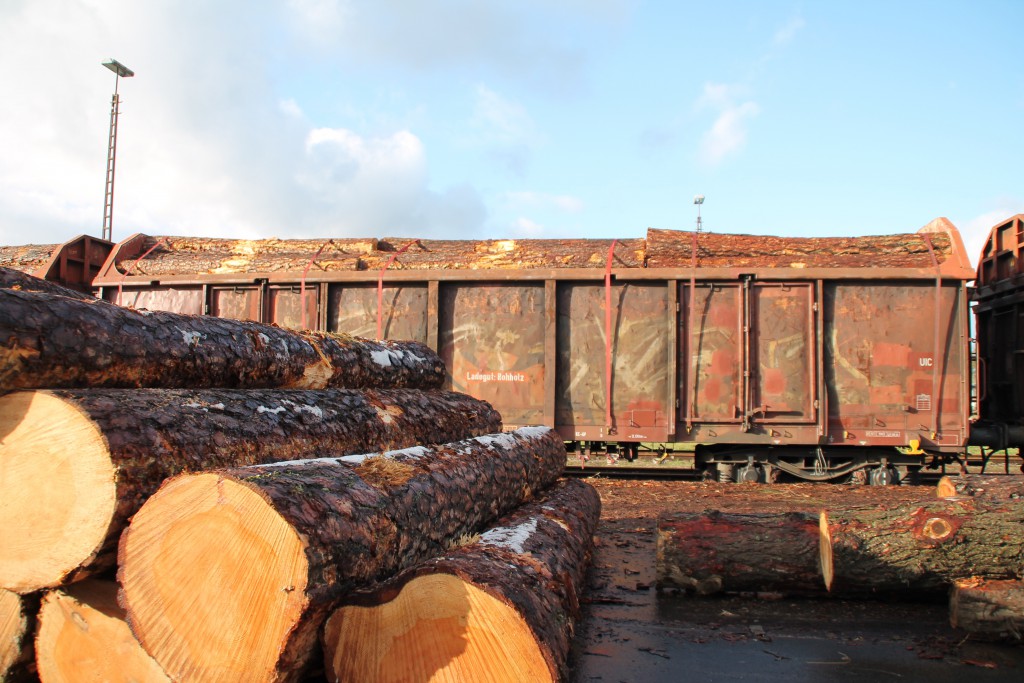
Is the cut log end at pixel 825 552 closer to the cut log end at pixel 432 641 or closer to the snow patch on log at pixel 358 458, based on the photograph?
the snow patch on log at pixel 358 458

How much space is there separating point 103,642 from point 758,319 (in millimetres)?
7180

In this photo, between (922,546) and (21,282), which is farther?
(922,546)

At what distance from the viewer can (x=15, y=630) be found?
2424 millimetres

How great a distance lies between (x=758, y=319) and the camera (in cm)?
793

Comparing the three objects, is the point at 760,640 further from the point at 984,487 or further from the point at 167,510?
the point at 167,510

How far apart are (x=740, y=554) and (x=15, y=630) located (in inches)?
145

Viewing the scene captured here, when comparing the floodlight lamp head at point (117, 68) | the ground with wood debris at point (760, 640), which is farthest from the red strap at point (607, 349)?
the floodlight lamp head at point (117, 68)

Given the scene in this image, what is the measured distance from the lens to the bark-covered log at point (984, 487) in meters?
4.66

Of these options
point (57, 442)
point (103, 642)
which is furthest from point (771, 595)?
point (57, 442)

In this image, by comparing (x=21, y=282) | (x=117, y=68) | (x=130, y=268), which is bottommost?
(x=21, y=282)

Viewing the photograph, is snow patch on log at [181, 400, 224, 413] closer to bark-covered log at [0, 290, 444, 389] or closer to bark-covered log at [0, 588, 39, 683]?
bark-covered log at [0, 290, 444, 389]

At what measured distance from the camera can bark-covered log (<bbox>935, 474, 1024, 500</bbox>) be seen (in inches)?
183

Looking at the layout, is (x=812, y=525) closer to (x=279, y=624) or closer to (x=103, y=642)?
(x=279, y=624)

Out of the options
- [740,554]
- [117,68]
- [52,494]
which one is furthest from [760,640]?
[117,68]
